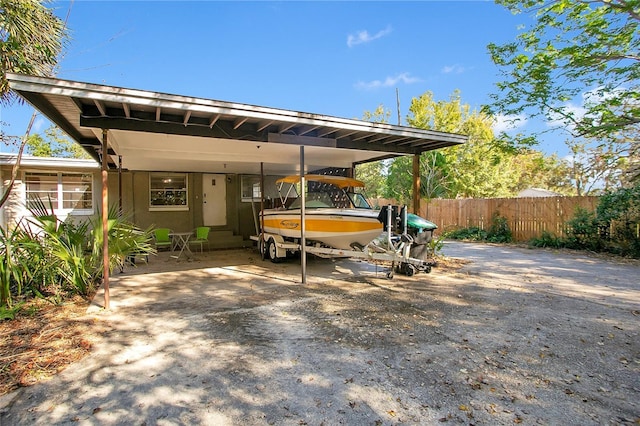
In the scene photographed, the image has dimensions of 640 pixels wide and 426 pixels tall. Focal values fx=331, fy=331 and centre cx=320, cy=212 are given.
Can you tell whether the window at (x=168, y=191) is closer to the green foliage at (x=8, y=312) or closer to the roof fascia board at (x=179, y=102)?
the green foliage at (x=8, y=312)

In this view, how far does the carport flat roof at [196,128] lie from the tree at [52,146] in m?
26.0

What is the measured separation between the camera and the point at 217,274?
713cm

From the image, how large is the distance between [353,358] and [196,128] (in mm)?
4247

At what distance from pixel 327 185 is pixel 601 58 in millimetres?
8334

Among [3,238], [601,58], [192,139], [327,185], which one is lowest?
[3,238]

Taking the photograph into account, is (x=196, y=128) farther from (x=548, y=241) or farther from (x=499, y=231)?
(x=499, y=231)

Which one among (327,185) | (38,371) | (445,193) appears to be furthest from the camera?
(445,193)

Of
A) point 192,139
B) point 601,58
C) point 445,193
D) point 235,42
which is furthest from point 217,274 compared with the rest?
point 445,193

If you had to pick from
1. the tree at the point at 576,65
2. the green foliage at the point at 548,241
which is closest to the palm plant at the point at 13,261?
the tree at the point at 576,65

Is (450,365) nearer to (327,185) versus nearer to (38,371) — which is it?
(38,371)

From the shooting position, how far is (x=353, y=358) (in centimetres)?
322

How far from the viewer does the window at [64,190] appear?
1062 centimetres

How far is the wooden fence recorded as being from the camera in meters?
11.4

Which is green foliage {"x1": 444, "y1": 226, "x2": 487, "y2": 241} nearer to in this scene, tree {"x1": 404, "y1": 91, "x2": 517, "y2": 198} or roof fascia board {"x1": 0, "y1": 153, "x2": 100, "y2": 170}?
tree {"x1": 404, "y1": 91, "x2": 517, "y2": 198}
